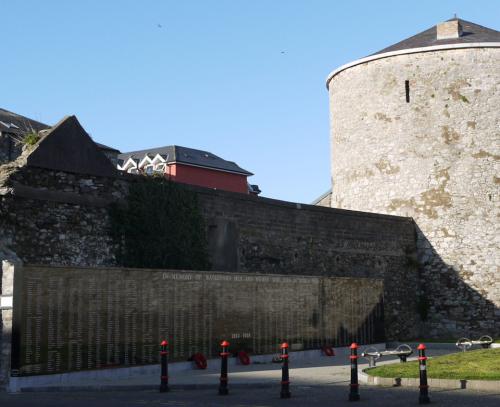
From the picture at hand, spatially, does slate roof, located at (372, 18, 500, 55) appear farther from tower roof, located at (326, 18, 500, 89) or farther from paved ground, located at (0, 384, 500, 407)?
paved ground, located at (0, 384, 500, 407)

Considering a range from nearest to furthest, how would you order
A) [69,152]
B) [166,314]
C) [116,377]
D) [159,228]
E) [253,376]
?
[253,376] < [116,377] < [166,314] < [69,152] < [159,228]

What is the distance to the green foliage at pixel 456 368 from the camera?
1263 centimetres

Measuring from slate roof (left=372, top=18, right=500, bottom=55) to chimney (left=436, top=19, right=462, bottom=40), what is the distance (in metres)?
0.19

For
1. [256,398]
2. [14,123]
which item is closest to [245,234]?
[256,398]

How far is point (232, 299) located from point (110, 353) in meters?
3.42

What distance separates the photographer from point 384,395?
11516 millimetres

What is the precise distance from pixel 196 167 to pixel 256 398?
53192 mm

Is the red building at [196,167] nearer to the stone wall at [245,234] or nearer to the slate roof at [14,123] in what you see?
the slate roof at [14,123]

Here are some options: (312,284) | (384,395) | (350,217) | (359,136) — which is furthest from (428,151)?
(384,395)

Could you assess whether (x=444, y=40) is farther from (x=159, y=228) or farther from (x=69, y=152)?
(x=69, y=152)

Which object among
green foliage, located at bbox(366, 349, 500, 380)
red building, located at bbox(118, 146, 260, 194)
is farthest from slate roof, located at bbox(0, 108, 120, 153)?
green foliage, located at bbox(366, 349, 500, 380)

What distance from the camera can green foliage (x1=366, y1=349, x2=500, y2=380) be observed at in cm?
1263

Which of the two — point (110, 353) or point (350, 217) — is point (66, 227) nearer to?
point (110, 353)

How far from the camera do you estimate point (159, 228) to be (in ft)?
60.2
